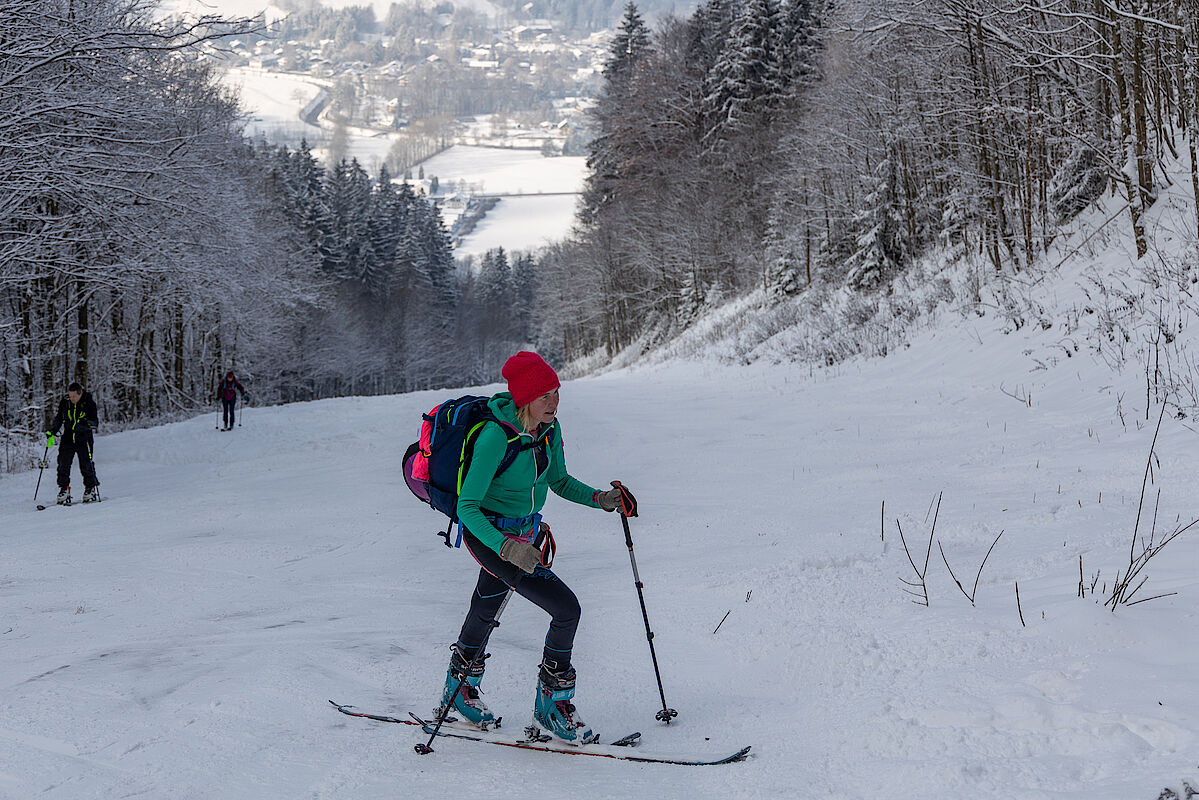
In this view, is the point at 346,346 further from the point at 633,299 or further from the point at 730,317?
the point at 730,317

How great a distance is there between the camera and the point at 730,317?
3416 cm

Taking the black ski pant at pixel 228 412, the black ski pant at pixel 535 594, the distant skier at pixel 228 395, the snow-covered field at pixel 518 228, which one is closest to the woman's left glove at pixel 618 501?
the black ski pant at pixel 535 594

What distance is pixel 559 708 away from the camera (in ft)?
13.0

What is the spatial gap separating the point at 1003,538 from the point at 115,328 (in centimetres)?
2749

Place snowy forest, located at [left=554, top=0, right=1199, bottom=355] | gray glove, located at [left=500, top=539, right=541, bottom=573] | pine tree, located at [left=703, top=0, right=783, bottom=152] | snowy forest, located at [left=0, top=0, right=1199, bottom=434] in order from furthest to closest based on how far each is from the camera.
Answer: pine tree, located at [left=703, top=0, right=783, bottom=152] < snowy forest, located at [left=554, top=0, right=1199, bottom=355] < snowy forest, located at [left=0, top=0, right=1199, bottom=434] < gray glove, located at [left=500, top=539, right=541, bottom=573]

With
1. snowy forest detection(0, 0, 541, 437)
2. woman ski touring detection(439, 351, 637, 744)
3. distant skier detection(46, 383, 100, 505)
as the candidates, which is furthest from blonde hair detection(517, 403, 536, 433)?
distant skier detection(46, 383, 100, 505)

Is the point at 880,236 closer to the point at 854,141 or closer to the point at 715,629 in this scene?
the point at 854,141

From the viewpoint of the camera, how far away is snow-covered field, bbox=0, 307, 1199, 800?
3455mm

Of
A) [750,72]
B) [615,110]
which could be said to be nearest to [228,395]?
[750,72]

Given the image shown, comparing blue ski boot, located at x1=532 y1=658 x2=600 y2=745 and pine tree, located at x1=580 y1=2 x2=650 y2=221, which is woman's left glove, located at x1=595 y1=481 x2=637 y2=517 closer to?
blue ski boot, located at x1=532 y1=658 x2=600 y2=745

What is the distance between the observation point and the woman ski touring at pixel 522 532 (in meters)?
3.71

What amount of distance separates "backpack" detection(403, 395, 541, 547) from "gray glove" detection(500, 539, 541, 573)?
352mm

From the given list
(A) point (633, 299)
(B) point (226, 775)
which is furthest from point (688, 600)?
(A) point (633, 299)

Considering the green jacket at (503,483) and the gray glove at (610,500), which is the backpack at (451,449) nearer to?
the green jacket at (503,483)
